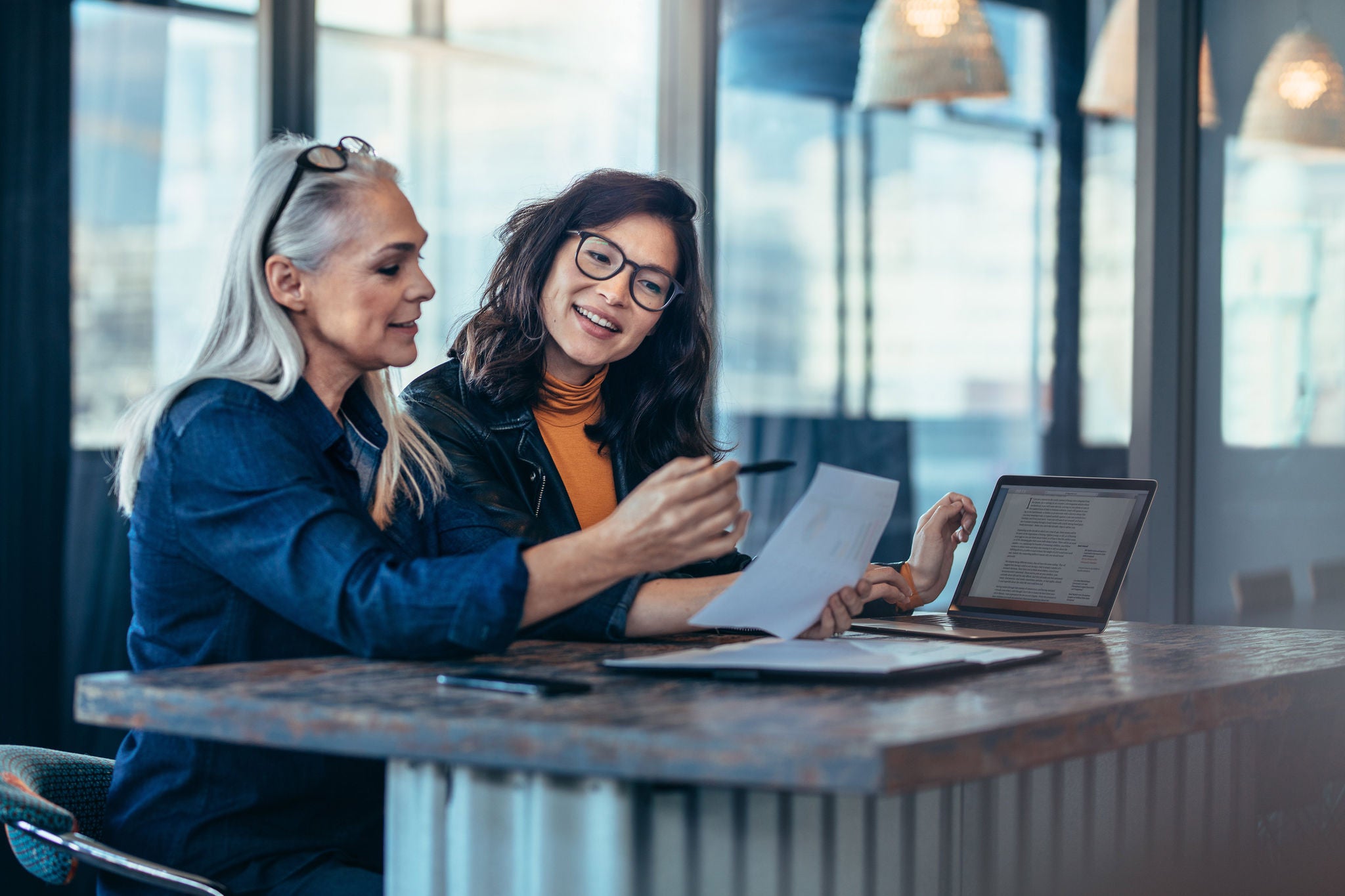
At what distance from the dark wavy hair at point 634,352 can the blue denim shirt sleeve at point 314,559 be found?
0.70m

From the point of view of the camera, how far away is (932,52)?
3.77 metres

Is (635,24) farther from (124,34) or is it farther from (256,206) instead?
(256,206)

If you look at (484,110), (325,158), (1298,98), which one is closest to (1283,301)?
(1298,98)

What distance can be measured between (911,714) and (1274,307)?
2094mm

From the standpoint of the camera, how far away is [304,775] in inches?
60.1

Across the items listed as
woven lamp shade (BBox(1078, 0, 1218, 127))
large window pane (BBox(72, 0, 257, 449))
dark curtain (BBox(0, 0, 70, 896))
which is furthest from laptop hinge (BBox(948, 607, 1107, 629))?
→ dark curtain (BBox(0, 0, 70, 896))

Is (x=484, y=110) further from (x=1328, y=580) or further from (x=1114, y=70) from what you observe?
(x=1328, y=580)

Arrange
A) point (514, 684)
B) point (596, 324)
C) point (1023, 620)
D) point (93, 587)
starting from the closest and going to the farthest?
point (514, 684) < point (1023, 620) < point (596, 324) < point (93, 587)

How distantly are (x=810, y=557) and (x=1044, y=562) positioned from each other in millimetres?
586

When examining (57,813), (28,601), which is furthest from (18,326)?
(57,813)

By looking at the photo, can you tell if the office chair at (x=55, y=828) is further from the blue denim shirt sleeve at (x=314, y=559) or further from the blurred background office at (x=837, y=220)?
the blurred background office at (x=837, y=220)

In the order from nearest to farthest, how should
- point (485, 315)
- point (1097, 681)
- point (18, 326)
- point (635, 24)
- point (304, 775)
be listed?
point (1097, 681), point (304, 775), point (485, 315), point (18, 326), point (635, 24)

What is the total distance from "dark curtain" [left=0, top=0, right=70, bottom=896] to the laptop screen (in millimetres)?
2255

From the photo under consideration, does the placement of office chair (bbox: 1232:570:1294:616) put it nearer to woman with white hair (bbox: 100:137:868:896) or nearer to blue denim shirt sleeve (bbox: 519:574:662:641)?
woman with white hair (bbox: 100:137:868:896)
